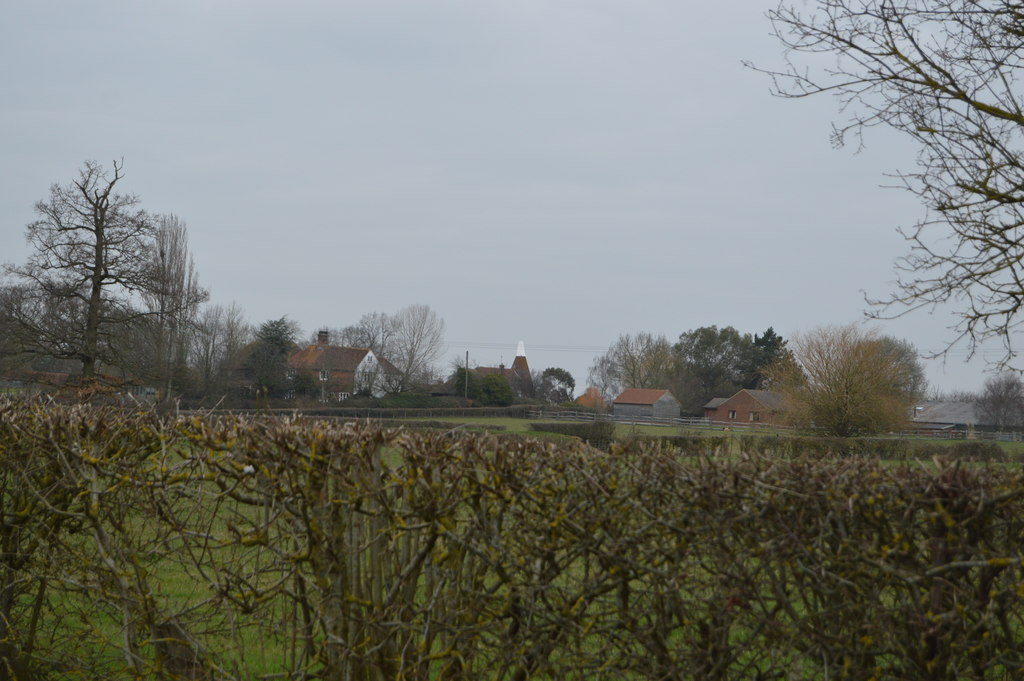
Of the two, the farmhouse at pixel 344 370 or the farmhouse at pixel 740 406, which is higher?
the farmhouse at pixel 344 370

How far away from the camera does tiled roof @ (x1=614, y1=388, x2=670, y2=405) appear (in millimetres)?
68125

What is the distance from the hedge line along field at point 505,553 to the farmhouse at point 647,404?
62094 mm

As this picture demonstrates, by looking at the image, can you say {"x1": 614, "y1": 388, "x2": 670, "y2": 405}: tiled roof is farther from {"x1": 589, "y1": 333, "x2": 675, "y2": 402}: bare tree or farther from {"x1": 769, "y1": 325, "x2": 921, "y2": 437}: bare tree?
{"x1": 769, "y1": 325, "x2": 921, "y2": 437}: bare tree

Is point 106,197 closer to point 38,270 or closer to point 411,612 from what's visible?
point 38,270

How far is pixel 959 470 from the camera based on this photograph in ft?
9.54

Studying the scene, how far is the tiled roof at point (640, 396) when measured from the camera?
224 feet

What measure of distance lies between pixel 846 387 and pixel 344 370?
36.6 m

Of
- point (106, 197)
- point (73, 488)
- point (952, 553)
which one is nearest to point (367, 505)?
point (73, 488)

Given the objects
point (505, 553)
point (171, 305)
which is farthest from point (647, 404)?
point (505, 553)

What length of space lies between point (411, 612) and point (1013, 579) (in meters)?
2.40

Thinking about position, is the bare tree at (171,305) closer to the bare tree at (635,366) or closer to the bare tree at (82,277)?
the bare tree at (82,277)

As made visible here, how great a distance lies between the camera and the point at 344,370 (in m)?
61.0

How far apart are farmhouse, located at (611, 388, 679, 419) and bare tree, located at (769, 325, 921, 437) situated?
1141 inches

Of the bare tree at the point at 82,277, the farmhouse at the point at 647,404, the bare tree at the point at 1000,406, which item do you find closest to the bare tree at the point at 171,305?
the bare tree at the point at 82,277
